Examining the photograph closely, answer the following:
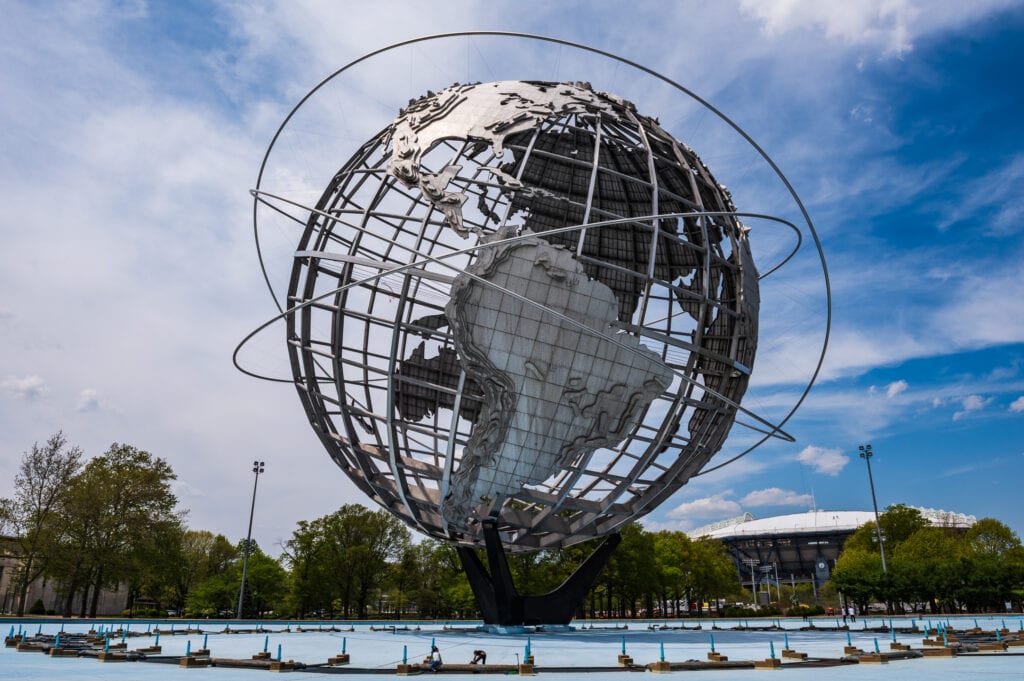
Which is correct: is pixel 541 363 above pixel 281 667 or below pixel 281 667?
above

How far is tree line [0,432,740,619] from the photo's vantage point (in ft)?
127

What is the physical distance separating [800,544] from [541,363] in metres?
92.6

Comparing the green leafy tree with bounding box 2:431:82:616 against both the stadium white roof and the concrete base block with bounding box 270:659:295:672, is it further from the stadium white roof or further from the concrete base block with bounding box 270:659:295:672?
the stadium white roof

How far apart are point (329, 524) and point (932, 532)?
4924cm

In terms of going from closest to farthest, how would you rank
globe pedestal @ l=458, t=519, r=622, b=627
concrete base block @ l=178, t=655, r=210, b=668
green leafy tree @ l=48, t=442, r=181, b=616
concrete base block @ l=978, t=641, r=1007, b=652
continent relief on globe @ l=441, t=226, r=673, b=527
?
concrete base block @ l=178, t=655, r=210, b=668 → continent relief on globe @ l=441, t=226, r=673, b=527 → concrete base block @ l=978, t=641, r=1007, b=652 → globe pedestal @ l=458, t=519, r=622, b=627 → green leafy tree @ l=48, t=442, r=181, b=616

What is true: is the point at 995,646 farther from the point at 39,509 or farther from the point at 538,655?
the point at 39,509

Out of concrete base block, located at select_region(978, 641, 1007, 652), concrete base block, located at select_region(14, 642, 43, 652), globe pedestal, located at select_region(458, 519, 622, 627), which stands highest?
globe pedestal, located at select_region(458, 519, 622, 627)

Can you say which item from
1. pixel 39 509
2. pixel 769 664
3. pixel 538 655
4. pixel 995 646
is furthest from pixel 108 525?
pixel 995 646

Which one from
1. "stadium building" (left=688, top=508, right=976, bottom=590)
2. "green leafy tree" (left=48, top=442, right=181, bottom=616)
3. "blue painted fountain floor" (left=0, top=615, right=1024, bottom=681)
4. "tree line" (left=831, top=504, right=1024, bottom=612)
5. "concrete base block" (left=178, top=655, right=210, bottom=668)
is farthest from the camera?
"stadium building" (left=688, top=508, right=976, bottom=590)

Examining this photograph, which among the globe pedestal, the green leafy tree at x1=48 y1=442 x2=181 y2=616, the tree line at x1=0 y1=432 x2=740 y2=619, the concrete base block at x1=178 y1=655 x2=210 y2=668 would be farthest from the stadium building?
the concrete base block at x1=178 y1=655 x2=210 y2=668

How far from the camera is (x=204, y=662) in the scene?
13852 millimetres

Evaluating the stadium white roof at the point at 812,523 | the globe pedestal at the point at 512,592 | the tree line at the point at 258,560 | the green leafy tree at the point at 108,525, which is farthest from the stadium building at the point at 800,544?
the globe pedestal at the point at 512,592

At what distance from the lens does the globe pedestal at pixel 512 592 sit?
1891 cm

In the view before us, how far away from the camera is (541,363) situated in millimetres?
15898
